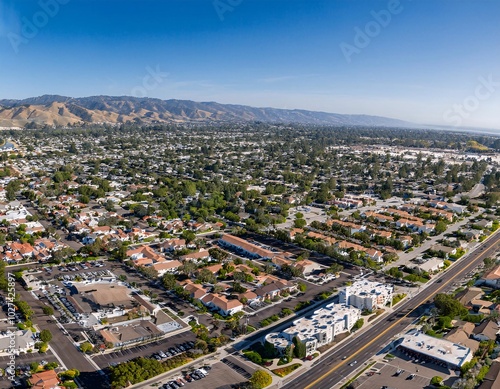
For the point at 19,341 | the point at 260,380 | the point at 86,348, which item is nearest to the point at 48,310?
the point at 19,341

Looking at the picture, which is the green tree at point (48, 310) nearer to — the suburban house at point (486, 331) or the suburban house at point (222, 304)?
the suburban house at point (222, 304)

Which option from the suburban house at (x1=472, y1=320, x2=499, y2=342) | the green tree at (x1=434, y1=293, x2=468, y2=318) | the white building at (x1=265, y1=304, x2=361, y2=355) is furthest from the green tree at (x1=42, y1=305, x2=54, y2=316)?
the suburban house at (x1=472, y1=320, x2=499, y2=342)

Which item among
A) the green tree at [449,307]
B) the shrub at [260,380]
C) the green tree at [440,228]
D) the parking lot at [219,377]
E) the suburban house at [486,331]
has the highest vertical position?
the green tree at [440,228]

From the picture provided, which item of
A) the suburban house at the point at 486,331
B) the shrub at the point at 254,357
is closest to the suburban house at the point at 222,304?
the shrub at the point at 254,357

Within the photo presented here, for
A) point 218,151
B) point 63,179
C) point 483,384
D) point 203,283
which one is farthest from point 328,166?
point 483,384

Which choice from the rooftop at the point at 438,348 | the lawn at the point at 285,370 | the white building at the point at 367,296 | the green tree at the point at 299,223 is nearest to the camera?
the lawn at the point at 285,370

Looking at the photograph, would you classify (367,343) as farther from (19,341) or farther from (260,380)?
(19,341)

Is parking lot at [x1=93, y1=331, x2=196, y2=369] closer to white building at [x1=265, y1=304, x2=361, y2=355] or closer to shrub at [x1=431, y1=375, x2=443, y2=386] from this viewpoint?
white building at [x1=265, y1=304, x2=361, y2=355]

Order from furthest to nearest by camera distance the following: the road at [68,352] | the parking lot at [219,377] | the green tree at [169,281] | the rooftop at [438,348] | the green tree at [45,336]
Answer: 1. the green tree at [169,281]
2. the green tree at [45,336]
3. the rooftop at [438,348]
4. the road at [68,352]
5. the parking lot at [219,377]
